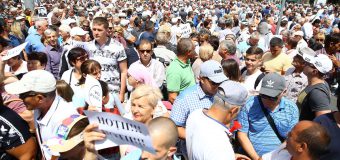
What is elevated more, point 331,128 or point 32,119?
point 331,128

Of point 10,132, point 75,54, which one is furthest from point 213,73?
point 75,54

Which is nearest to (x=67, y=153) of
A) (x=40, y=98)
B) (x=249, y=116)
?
(x=40, y=98)

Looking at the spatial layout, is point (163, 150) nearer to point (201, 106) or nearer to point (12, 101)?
point (201, 106)

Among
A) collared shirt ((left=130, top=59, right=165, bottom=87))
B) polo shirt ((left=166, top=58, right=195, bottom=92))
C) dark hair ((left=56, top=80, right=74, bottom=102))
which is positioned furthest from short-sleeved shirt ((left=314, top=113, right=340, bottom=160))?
collared shirt ((left=130, top=59, right=165, bottom=87))

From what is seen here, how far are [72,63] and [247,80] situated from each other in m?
2.49

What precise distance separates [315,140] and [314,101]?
146 centimetres

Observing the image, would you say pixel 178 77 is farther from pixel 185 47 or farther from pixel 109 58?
pixel 109 58

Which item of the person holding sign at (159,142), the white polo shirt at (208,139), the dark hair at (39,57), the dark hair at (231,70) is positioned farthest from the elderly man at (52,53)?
the person holding sign at (159,142)

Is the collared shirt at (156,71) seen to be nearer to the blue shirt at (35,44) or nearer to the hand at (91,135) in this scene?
the blue shirt at (35,44)

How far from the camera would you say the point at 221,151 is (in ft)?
8.26

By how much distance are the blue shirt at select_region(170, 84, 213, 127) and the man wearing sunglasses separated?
43 centimetres

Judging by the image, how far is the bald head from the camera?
7.52 ft

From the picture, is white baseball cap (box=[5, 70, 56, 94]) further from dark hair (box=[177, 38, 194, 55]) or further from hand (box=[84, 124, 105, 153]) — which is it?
dark hair (box=[177, 38, 194, 55])

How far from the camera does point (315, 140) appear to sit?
2398mm
